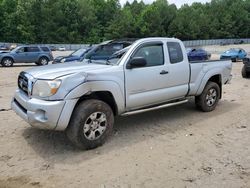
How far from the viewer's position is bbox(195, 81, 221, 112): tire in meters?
7.66

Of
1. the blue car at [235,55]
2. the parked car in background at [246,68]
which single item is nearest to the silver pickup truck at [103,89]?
the parked car in background at [246,68]

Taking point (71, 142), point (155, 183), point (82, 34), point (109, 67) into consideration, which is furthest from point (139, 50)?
point (82, 34)

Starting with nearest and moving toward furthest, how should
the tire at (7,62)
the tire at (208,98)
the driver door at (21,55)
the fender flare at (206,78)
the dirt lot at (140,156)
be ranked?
the dirt lot at (140,156) < the fender flare at (206,78) < the tire at (208,98) < the tire at (7,62) < the driver door at (21,55)

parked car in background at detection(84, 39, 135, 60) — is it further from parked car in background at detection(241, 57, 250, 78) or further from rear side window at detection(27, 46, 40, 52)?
rear side window at detection(27, 46, 40, 52)

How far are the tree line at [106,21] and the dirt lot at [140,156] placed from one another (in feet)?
257

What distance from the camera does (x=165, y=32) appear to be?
328 feet

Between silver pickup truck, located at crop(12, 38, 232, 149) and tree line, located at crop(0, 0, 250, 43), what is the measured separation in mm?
78327

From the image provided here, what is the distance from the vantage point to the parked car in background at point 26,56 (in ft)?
76.5

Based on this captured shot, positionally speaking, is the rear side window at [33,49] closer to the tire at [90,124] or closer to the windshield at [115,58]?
the windshield at [115,58]

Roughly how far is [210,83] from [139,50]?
2465 mm

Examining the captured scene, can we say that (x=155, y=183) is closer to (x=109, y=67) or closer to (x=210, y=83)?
(x=109, y=67)

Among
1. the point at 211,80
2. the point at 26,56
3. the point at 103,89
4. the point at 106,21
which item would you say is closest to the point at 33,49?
the point at 26,56

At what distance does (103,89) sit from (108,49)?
1.90 metres

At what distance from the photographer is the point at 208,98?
7.82 metres
